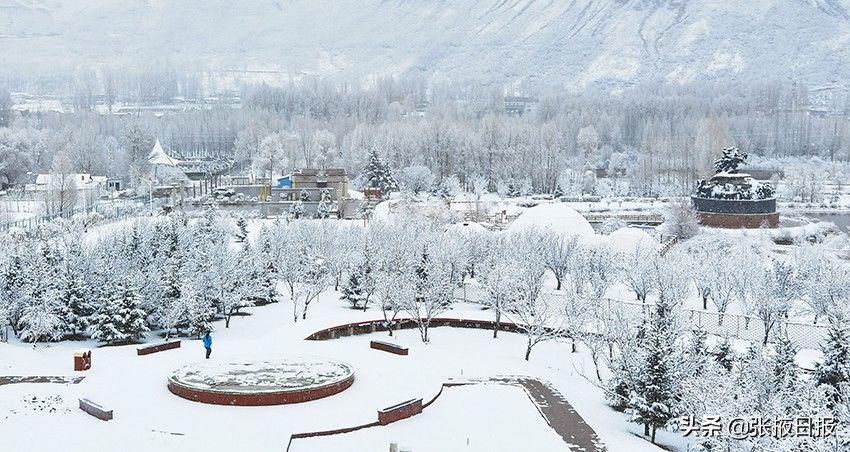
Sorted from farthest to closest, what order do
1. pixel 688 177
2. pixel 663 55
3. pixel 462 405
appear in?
pixel 663 55 < pixel 688 177 < pixel 462 405

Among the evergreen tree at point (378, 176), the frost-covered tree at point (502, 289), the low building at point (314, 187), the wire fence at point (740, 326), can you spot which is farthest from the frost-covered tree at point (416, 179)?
the frost-covered tree at point (502, 289)

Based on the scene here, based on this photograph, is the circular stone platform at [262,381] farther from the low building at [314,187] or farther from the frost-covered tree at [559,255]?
the low building at [314,187]

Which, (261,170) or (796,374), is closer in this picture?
(796,374)

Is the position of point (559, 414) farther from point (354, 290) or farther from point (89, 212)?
point (89, 212)

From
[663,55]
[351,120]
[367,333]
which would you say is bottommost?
[367,333]

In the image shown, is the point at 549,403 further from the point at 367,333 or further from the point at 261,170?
the point at 261,170

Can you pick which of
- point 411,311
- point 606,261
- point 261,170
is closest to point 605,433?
point 411,311

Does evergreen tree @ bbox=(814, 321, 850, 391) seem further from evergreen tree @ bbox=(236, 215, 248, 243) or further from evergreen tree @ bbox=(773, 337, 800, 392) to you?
evergreen tree @ bbox=(236, 215, 248, 243)
